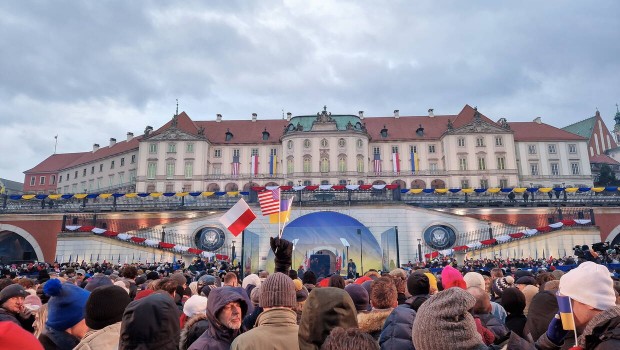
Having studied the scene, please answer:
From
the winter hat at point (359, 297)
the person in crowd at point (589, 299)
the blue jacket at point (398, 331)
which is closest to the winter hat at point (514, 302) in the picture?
the blue jacket at point (398, 331)

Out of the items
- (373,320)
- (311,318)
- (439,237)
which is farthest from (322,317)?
(439,237)

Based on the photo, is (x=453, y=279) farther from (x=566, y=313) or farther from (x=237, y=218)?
(x=237, y=218)

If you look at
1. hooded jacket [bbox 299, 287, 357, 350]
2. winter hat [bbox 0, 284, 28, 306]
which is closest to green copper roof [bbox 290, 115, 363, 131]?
winter hat [bbox 0, 284, 28, 306]

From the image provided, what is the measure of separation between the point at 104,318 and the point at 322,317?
207 centimetres

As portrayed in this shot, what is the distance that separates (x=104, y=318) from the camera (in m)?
3.98

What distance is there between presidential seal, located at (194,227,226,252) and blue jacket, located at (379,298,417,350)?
3786cm

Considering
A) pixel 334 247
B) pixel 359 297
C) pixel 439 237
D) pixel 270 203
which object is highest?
pixel 270 203

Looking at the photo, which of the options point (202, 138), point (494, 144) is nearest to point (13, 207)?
point (202, 138)

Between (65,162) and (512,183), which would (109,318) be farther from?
(65,162)

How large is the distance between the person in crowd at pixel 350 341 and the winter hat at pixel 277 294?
Result: 1.32m

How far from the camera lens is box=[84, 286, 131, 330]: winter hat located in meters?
3.97

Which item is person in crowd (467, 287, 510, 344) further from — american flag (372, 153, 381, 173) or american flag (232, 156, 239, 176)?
american flag (232, 156, 239, 176)

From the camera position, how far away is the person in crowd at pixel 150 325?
353cm

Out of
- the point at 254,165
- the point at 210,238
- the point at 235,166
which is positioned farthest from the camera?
the point at 235,166
